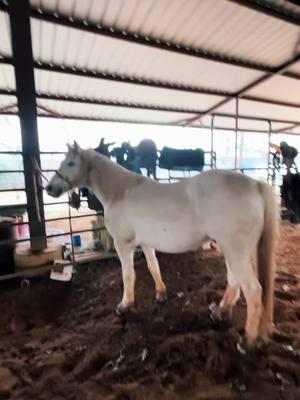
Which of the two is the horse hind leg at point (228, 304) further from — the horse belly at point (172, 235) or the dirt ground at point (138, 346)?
the horse belly at point (172, 235)

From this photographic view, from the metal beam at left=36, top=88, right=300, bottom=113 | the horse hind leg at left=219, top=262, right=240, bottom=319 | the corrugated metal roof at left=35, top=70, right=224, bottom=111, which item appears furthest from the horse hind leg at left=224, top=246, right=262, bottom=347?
the metal beam at left=36, top=88, right=300, bottom=113

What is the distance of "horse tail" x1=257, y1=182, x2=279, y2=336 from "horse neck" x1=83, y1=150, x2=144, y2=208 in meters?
1.10

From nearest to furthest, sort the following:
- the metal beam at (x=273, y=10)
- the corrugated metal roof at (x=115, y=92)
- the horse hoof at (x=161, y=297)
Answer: the horse hoof at (x=161, y=297) < the metal beam at (x=273, y=10) < the corrugated metal roof at (x=115, y=92)

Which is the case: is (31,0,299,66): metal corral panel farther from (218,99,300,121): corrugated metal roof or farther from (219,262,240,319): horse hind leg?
(219,262,240,319): horse hind leg

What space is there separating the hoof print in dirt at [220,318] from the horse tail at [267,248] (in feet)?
1.18

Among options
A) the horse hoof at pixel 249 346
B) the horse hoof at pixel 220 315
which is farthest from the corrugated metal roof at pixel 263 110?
the horse hoof at pixel 249 346

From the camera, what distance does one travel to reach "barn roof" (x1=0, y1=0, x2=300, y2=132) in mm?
3289

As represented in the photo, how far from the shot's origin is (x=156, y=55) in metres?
4.21

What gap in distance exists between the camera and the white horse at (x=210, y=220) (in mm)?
1786

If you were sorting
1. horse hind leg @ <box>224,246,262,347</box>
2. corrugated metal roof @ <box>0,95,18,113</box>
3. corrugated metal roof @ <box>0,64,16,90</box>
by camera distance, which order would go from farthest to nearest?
corrugated metal roof @ <box>0,95,18,113</box>, corrugated metal roof @ <box>0,64,16,90</box>, horse hind leg @ <box>224,246,262,347</box>

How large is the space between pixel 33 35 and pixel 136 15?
1337 millimetres

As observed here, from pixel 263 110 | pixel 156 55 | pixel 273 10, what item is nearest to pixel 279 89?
pixel 263 110

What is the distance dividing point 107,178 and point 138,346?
1409mm

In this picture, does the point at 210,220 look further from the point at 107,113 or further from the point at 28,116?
the point at 107,113
